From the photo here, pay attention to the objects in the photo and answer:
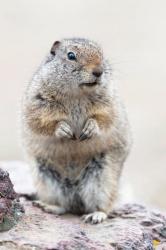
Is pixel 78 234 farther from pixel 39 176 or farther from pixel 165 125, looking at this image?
pixel 165 125

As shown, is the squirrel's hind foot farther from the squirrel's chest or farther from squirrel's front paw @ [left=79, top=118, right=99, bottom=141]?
the squirrel's chest

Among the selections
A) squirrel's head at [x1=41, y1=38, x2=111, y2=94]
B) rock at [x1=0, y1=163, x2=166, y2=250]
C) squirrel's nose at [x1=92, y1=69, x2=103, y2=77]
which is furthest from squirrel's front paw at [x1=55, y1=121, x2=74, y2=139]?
rock at [x1=0, y1=163, x2=166, y2=250]

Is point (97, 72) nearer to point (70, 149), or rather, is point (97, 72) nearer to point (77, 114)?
point (77, 114)

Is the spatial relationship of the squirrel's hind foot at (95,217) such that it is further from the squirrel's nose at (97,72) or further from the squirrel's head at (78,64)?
the squirrel's nose at (97,72)

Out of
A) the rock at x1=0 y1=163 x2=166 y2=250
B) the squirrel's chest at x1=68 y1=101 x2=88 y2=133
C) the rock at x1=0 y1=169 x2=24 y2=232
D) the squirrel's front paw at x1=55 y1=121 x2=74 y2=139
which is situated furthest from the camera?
the squirrel's chest at x1=68 y1=101 x2=88 y2=133

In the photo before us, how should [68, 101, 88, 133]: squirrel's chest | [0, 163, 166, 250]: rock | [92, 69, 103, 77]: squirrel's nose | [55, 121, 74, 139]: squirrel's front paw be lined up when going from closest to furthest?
1. [0, 163, 166, 250]: rock
2. [92, 69, 103, 77]: squirrel's nose
3. [55, 121, 74, 139]: squirrel's front paw
4. [68, 101, 88, 133]: squirrel's chest

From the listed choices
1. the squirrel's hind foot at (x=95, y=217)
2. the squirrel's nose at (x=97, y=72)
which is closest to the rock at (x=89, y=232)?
the squirrel's hind foot at (x=95, y=217)
